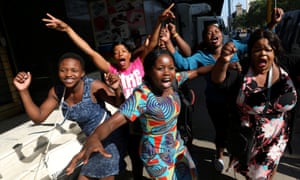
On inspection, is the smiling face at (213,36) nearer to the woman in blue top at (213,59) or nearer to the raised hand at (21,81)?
the woman in blue top at (213,59)

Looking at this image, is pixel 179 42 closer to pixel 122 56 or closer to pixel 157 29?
pixel 157 29

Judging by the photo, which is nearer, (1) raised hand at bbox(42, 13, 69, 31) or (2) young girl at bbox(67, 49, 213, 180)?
(2) young girl at bbox(67, 49, 213, 180)

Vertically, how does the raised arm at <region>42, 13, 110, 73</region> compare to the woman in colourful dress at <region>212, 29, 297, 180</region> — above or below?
above

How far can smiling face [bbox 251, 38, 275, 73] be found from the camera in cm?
170

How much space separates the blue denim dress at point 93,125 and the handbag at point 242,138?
954mm

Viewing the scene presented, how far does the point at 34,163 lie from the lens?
2.45 metres

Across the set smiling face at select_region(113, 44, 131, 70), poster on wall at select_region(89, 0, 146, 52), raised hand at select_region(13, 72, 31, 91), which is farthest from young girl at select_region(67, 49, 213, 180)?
poster on wall at select_region(89, 0, 146, 52)

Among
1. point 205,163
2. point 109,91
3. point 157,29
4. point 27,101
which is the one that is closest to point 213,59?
point 157,29

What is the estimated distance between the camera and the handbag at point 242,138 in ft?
6.00

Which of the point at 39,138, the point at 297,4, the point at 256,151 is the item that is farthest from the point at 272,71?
the point at 297,4

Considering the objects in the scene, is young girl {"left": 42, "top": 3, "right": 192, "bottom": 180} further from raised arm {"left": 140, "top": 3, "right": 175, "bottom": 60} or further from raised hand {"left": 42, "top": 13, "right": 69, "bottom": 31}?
raised hand {"left": 42, "top": 13, "right": 69, "bottom": 31}

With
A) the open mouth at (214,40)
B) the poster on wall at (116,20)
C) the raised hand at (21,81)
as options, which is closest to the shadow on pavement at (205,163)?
the open mouth at (214,40)

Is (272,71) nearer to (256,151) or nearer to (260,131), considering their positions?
(260,131)

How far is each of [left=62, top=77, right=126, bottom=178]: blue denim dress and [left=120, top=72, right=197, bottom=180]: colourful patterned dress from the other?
1.04 feet
